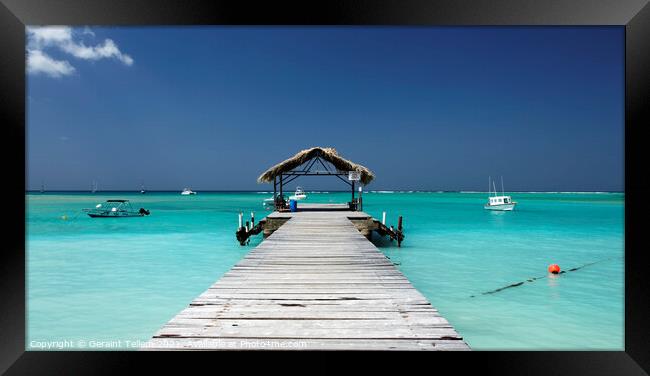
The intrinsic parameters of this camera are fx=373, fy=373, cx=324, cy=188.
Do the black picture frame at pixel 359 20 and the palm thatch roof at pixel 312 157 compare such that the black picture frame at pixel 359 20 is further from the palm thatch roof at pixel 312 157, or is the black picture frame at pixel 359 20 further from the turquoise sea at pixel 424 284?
the palm thatch roof at pixel 312 157

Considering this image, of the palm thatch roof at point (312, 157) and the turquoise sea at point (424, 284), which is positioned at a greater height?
the palm thatch roof at point (312, 157)

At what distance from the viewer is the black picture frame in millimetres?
2486

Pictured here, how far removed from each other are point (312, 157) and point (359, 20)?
1392cm

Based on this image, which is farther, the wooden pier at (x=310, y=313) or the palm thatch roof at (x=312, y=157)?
the palm thatch roof at (x=312, y=157)

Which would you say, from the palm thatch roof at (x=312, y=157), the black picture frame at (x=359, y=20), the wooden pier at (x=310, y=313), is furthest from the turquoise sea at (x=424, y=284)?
the palm thatch roof at (x=312, y=157)

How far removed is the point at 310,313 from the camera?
334 cm

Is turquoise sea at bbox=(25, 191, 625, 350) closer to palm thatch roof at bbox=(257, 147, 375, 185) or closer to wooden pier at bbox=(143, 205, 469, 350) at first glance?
wooden pier at bbox=(143, 205, 469, 350)

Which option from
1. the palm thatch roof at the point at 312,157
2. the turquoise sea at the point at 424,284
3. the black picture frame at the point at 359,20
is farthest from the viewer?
the palm thatch roof at the point at 312,157

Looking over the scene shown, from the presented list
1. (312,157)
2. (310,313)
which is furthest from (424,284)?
(312,157)

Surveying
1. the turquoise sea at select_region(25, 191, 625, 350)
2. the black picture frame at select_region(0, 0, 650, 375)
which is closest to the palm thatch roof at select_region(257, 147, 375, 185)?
the turquoise sea at select_region(25, 191, 625, 350)

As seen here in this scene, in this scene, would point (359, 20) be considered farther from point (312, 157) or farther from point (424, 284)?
point (312, 157)

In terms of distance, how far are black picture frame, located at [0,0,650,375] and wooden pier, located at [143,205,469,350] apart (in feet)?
0.92

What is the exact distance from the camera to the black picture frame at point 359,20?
2486 mm

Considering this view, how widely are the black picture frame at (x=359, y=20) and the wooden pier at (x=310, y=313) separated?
0.28 meters
